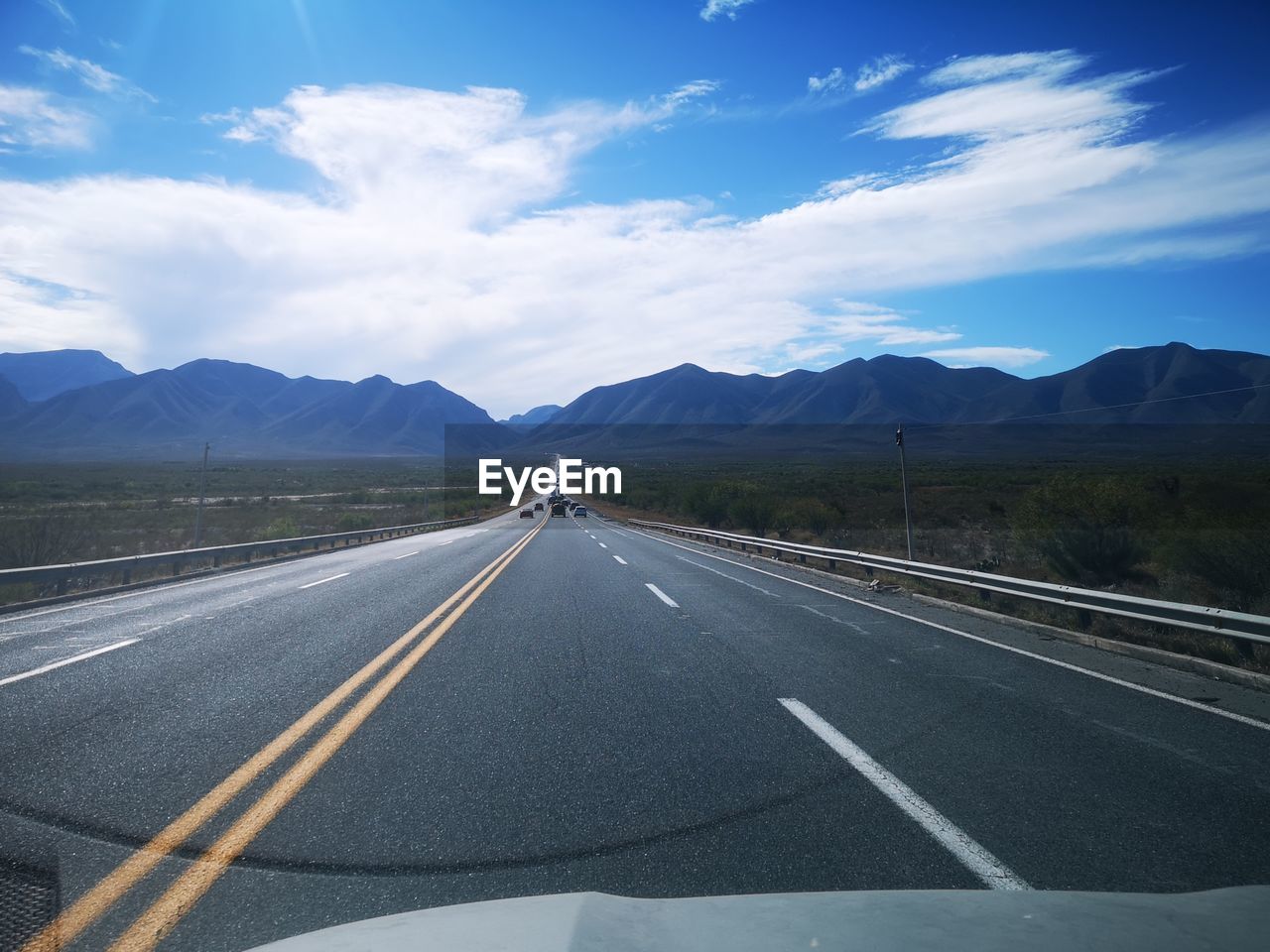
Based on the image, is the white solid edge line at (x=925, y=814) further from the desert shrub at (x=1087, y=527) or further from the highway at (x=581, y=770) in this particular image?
the desert shrub at (x=1087, y=527)

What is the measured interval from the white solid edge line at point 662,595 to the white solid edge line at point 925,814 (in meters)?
7.01

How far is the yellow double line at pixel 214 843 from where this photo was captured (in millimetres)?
3131

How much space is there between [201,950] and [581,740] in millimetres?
3007

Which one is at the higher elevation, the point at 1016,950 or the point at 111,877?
the point at 1016,950

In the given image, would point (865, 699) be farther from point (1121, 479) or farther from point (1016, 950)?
point (1121, 479)

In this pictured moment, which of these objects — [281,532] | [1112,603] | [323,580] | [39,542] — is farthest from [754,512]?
[1112,603]

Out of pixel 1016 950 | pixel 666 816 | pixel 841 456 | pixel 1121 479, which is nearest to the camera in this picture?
pixel 1016 950

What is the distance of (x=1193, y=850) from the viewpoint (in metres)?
3.87

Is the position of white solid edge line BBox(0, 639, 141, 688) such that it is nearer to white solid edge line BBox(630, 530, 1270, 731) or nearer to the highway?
the highway

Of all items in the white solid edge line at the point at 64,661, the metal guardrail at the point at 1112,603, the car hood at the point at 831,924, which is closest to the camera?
the car hood at the point at 831,924

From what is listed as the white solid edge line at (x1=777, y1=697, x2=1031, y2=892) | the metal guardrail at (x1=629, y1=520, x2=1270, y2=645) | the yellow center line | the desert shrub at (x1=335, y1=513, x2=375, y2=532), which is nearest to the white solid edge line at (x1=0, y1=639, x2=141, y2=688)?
the yellow center line

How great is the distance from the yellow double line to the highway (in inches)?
0.7

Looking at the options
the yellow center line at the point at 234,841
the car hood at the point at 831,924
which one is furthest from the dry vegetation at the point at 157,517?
the car hood at the point at 831,924

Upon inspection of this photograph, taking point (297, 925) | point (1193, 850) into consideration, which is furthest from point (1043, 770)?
point (297, 925)
